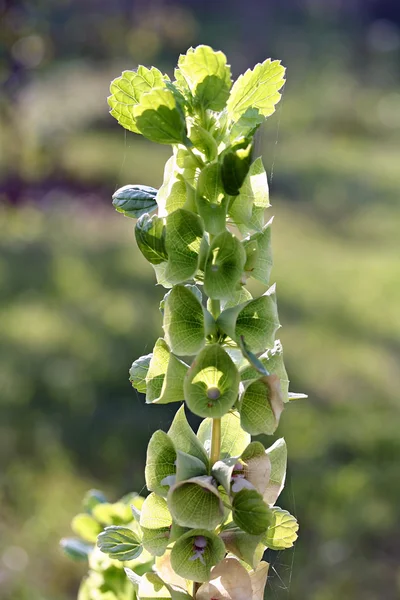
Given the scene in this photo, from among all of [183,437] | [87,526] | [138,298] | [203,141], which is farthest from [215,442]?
[138,298]

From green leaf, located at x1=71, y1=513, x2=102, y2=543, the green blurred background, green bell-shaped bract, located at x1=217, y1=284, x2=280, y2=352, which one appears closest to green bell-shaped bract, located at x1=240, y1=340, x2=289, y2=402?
green bell-shaped bract, located at x1=217, y1=284, x2=280, y2=352

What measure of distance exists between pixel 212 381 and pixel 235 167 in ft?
0.27

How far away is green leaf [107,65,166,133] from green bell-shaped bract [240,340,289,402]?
0.34 ft

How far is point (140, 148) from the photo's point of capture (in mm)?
4641

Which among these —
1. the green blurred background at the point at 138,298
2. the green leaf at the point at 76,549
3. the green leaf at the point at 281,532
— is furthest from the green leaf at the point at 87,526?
the green leaf at the point at 281,532

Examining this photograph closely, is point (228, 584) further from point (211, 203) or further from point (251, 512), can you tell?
point (211, 203)

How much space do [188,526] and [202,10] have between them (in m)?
7.44

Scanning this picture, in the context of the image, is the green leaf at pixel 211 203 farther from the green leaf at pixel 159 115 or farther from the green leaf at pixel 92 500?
the green leaf at pixel 92 500

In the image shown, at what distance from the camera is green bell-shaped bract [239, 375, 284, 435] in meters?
0.33

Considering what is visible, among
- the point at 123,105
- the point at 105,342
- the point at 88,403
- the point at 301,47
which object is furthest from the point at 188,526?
the point at 301,47

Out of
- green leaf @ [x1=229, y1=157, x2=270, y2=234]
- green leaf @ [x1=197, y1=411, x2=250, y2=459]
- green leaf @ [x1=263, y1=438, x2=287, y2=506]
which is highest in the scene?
green leaf @ [x1=229, y1=157, x2=270, y2=234]

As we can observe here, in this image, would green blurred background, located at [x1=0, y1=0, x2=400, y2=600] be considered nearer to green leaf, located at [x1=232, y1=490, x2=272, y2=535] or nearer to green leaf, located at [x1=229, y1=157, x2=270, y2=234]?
green leaf, located at [x1=229, y1=157, x2=270, y2=234]

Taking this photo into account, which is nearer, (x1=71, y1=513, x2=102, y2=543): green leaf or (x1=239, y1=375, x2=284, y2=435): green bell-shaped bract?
(x1=239, y1=375, x2=284, y2=435): green bell-shaped bract

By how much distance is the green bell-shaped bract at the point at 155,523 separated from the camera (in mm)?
360
